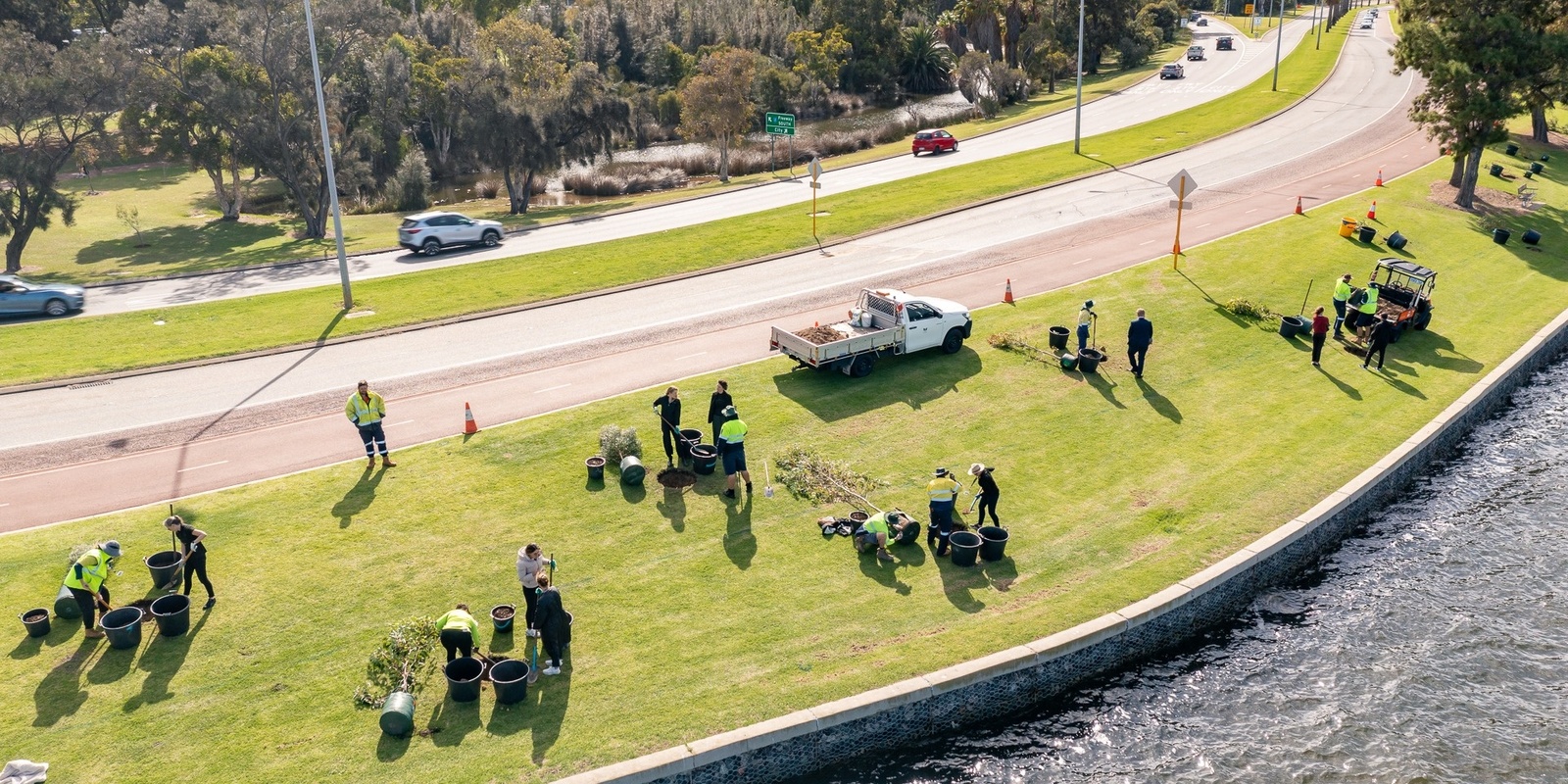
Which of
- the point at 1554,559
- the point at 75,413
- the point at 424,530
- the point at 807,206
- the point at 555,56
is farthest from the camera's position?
the point at 555,56

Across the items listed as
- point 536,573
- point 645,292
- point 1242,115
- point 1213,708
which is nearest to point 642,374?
point 645,292

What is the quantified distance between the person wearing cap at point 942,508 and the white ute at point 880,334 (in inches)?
276

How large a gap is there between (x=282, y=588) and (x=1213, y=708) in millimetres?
16536

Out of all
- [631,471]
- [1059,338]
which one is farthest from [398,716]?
[1059,338]

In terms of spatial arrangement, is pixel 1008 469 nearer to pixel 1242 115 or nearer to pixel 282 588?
pixel 282 588

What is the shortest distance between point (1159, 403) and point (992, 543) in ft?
30.3

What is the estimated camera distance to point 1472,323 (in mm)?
32625

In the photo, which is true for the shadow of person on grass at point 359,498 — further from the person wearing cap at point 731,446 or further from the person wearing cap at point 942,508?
the person wearing cap at point 942,508

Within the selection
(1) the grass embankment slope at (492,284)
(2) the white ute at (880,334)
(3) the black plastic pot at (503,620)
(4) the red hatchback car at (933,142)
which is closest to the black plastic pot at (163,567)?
(3) the black plastic pot at (503,620)

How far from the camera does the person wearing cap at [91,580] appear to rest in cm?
1744

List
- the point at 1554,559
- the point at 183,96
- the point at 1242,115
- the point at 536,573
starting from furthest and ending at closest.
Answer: the point at 1242,115 < the point at 183,96 < the point at 1554,559 < the point at 536,573

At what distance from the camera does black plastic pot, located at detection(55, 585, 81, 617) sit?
18.0 metres

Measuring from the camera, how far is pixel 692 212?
4884cm

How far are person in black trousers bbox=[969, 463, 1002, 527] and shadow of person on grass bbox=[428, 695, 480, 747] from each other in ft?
32.7
